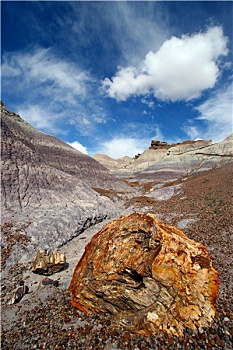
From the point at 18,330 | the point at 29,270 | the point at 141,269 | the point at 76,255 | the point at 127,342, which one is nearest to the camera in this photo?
the point at 127,342

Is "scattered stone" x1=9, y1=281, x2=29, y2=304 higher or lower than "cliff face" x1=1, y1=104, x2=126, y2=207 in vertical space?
lower

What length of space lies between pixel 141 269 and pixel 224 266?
5388mm

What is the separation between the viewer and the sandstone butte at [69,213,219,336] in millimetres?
5410

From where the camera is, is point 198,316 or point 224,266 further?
point 224,266

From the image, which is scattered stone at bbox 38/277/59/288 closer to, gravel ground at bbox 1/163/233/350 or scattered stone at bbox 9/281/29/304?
gravel ground at bbox 1/163/233/350

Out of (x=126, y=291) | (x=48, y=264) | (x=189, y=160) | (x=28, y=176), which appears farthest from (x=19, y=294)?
(x=189, y=160)

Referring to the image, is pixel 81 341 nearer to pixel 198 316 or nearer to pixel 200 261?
pixel 198 316

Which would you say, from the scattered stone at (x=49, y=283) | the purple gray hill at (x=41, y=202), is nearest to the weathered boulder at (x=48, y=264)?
the scattered stone at (x=49, y=283)

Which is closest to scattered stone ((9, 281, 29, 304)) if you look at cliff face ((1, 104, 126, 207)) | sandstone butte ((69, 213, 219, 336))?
sandstone butte ((69, 213, 219, 336))

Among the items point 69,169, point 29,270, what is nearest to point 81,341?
point 29,270

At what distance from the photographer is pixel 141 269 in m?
5.80

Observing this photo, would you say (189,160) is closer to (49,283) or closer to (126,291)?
(49,283)

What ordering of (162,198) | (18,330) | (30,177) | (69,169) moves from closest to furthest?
(18,330) < (30,177) < (162,198) < (69,169)

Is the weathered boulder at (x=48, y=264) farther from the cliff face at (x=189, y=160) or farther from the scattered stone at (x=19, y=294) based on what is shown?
the cliff face at (x=189, y=160)
